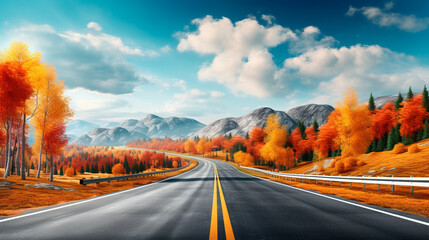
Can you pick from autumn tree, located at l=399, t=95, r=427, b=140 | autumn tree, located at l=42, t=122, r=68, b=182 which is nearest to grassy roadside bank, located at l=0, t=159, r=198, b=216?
autumn tree, located at l=42, t=122, r=68, b=182

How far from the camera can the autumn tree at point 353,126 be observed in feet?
137

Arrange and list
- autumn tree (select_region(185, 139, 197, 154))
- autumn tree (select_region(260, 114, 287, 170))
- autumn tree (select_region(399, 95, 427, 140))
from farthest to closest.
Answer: autumn tree (select_region(185, 139, 197, 154))
autumn tree (select_region(399, 95, 427, 140))
autumn tree (select_region(260, 114, 287, 170))

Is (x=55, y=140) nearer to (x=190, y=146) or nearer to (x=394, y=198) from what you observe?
(x=394, y=198)

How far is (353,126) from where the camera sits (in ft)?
138

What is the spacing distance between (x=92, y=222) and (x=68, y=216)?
134 cm

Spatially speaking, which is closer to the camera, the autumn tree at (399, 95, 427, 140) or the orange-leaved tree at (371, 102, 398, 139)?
the autumn tree at (399, 95, 427, 140)

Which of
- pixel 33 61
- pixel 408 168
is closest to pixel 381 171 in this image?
pixel 408 168

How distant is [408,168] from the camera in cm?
2872

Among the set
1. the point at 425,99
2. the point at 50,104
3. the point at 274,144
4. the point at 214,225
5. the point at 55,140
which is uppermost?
the point at 425,99

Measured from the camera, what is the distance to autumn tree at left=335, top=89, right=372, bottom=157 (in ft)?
137

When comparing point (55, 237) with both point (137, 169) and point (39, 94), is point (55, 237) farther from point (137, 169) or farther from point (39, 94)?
point (137, 169)

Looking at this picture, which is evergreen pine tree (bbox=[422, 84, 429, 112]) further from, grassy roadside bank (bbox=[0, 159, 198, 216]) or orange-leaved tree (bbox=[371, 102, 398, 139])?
grassy roadside bank (bbox=[0, 159, 198, 216])

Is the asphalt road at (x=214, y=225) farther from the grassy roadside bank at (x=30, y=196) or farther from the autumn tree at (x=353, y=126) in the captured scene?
the autumn tree at (x=353, y=126)

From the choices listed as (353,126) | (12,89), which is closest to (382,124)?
(353,126)
